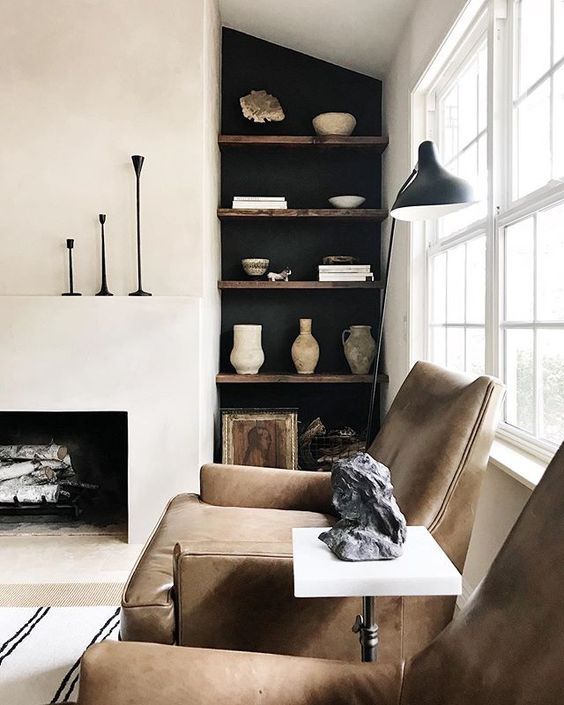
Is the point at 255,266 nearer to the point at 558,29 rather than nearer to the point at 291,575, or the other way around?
the point at 558,29

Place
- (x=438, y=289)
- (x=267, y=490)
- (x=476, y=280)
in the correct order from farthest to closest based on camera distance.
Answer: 1. (x=438, y=289)
2. (x=476, y=280)
3. (x=267, y=490)

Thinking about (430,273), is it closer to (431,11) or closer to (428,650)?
(431,11)

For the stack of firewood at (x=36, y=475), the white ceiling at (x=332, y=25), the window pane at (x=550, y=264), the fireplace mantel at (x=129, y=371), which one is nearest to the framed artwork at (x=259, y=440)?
the fireplace mantel at (x=129, y=371)

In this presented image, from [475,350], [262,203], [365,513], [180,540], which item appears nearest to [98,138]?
[262,203]

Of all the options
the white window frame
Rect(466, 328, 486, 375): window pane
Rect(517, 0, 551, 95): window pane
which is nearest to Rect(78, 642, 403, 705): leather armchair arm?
the white window frame

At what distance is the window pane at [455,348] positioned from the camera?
280cm

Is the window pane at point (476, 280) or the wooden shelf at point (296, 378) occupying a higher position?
the window pane at point (476, 280)

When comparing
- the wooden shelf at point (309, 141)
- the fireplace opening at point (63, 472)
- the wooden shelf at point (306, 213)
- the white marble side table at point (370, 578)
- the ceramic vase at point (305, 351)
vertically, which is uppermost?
the wooden shelf at point (309, 141)

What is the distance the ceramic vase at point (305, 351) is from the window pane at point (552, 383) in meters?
2.03

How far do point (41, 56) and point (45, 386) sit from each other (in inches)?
65.8

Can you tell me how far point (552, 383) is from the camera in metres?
1.95

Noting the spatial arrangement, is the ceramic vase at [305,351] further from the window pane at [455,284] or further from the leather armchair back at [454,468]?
the leather armchair back at [454,468]

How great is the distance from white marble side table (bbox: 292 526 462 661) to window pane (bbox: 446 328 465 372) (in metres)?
1.51

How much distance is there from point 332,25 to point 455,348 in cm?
197
